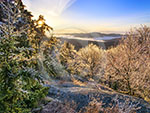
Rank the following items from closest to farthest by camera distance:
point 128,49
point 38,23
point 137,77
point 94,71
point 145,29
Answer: point 137,77, point 128,49, point 38,23, point 145,29, point 94,71

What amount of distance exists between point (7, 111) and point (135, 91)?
34.4 ft

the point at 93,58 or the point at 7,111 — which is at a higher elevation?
the point at 7,111

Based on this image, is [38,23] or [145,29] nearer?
[38,23]

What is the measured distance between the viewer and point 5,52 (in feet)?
7.39

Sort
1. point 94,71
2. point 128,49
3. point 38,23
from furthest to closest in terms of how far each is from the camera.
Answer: point 94,71, point 38,23, point 128,49

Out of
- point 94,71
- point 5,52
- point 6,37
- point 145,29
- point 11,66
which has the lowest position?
point 94,71

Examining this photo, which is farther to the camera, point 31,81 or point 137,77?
point 137,77

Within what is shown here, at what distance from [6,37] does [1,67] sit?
25.1 inches

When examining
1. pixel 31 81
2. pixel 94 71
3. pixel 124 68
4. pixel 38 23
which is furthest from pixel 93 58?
pixel 31 81

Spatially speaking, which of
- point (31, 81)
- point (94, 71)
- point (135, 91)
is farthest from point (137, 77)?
point (94, 71)

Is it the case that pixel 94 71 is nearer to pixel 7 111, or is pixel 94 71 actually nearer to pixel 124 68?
pixel 124 68

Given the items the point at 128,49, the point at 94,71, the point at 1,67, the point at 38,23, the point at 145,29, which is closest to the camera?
the point at 1,67

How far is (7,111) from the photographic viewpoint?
228 cm

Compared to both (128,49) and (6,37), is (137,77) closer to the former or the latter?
(128,49)
